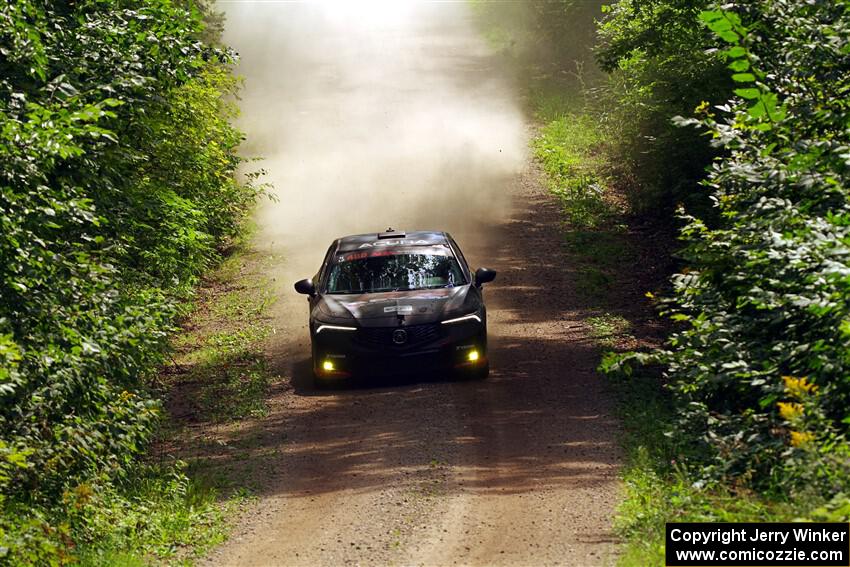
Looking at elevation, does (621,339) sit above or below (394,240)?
below

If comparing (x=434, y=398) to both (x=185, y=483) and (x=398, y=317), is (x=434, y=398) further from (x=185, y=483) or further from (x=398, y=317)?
(x=185, y=483)

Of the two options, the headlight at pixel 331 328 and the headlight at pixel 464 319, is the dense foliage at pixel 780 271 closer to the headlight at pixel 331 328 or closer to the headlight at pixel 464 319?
the headlight at pixel 464 319

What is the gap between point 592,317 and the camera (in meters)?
19.5

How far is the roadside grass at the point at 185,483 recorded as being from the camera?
31.1 feet

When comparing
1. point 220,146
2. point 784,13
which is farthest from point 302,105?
point 784,13

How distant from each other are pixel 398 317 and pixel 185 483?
4043 mm

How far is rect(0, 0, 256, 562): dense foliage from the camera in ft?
29.5

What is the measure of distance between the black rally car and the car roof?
0.35 meters

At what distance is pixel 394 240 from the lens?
53.4ft

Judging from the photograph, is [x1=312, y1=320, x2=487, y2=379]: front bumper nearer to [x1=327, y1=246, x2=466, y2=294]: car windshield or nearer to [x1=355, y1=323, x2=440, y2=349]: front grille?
[x1=355, y1=323, x2=440, y2=349]: front grille

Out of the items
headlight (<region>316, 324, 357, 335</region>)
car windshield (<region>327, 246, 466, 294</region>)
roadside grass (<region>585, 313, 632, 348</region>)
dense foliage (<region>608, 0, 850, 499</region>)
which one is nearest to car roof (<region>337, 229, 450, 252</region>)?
car windshield (<region>327, 246, 466, 294</region>)

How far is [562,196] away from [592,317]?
35.1 ft

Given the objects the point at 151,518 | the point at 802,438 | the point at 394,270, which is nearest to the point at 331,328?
the point at 394,270

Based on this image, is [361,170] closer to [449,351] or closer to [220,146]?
[220,146]
